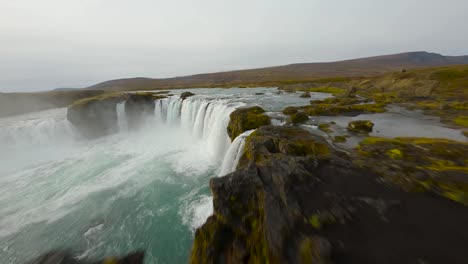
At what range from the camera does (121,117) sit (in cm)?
3769

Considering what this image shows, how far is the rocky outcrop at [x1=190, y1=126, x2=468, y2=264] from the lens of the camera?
174 inches

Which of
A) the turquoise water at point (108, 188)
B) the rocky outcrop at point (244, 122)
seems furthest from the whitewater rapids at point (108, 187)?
the rocky outcrop at point (244, 122)

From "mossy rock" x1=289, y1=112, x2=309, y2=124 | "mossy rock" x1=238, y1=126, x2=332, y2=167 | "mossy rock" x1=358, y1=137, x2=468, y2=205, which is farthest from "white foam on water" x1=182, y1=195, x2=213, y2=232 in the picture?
"mossy rock" x1=289, y1=112, x2=309, y2=124

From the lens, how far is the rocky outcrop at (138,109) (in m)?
37.5

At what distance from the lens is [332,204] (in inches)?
226

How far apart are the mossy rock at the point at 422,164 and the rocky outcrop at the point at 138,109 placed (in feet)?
126

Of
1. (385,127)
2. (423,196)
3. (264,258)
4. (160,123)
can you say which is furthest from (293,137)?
(160,123)

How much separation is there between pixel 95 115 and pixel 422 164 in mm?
45784

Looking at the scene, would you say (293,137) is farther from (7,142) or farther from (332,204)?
(7,142)

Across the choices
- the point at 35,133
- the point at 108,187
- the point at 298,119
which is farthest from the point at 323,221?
the point at 35,133

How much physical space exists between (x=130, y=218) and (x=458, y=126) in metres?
27.5

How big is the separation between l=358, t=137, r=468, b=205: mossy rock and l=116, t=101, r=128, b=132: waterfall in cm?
4040

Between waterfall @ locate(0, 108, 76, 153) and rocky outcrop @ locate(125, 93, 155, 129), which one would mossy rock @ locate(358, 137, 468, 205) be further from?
waterfall @ locate(0, 108, 76, 153)

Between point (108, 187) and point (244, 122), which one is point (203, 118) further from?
point (108, 187)
